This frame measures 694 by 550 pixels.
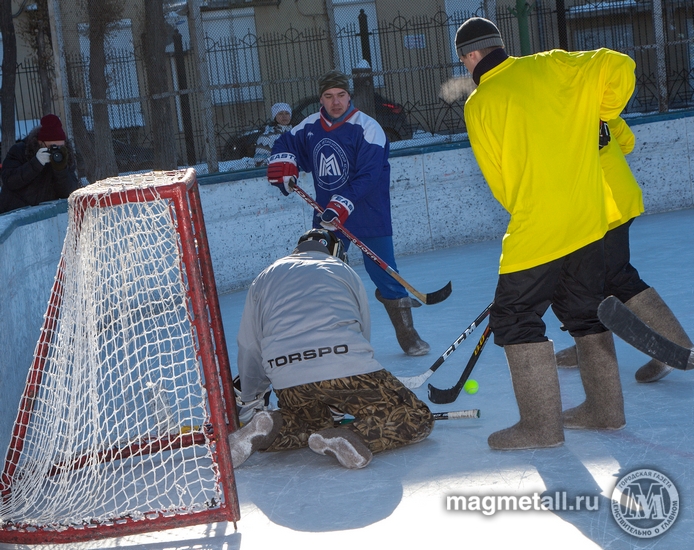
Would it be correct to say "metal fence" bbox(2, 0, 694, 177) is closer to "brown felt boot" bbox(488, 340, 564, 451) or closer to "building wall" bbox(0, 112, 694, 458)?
"building wall" bbox(0, 112, 694, 458)

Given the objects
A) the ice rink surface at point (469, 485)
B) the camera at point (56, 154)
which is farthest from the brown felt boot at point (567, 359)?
the camera at point (56, 154)

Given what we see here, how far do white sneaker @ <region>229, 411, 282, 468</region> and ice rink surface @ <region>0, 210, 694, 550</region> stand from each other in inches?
2.8

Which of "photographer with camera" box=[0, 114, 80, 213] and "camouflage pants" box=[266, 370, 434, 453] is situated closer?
"camouflage pants" box=[266, 370, 434, 453]

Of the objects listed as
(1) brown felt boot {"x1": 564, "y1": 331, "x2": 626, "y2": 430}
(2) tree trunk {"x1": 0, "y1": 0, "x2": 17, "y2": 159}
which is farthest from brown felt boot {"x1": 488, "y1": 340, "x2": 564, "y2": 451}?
(2) tree trunk {"x1": 0, "y1": 0, "x2": 17, "y2": 159}

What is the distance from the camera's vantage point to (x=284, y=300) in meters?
2.86

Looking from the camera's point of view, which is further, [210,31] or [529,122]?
[210,31]

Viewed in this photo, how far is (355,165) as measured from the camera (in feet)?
13.9

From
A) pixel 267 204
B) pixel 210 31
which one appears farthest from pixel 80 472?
pixel 210 31

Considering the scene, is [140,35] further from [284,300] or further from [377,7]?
[284,300]

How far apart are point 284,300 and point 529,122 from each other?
3.05 feet

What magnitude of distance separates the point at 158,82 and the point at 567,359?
4.76 metres

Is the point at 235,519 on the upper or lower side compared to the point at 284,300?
lower
